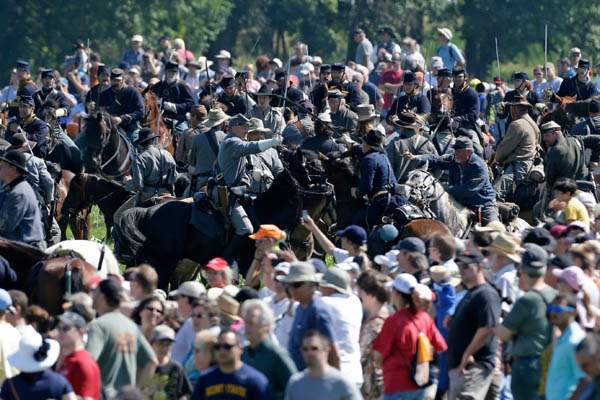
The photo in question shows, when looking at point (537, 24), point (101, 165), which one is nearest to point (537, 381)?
point (101, 165)

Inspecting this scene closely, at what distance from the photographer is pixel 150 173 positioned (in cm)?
2391

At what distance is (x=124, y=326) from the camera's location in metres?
13.3

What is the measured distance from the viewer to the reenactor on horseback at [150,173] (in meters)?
23.8

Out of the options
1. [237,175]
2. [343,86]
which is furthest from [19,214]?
[343,86]

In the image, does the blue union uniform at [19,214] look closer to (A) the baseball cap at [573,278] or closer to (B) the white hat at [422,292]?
(B) the white hat at [422,292]

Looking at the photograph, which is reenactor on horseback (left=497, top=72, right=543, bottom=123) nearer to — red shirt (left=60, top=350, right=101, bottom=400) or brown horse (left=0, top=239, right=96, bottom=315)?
brown horse (left=0, top=239, right=96, bottom=315)

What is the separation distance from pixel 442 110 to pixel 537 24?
23.5 m

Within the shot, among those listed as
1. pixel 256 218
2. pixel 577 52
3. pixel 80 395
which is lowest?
pixel 80 395

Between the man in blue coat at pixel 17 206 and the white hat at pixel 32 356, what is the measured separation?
254 inches

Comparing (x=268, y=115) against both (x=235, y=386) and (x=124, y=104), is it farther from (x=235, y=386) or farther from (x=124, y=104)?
(x=235, y=386)

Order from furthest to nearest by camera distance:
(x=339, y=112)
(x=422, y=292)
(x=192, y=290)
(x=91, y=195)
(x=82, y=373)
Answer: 1. (x=339, y=112)
2. (x=91, y=195)
3. (x=192, y=290)
4. (x=422, y=292)
5. (x=82, y=373)

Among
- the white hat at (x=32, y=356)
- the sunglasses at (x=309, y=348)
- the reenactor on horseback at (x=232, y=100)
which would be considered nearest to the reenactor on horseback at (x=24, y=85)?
the reenactor on horseback at (x=232, y=100)

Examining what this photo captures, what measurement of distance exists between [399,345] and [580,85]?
18345 mm

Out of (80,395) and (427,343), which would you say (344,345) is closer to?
(427,343)
